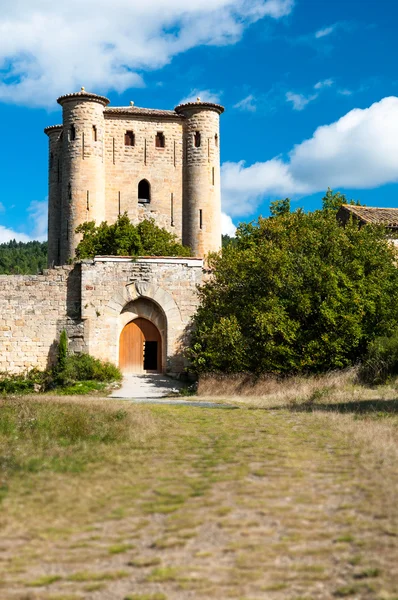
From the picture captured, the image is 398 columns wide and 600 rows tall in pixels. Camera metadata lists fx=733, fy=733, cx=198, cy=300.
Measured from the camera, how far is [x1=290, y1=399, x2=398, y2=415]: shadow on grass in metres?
14.1

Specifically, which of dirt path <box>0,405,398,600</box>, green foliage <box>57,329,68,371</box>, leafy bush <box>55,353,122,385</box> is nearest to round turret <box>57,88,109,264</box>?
green foliage <box>57,329,68,371</box>

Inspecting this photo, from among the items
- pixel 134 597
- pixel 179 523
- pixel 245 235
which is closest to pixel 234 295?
pixel 245 235

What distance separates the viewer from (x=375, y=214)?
31719 mm

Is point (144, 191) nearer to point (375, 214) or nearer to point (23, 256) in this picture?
point (375, 214)

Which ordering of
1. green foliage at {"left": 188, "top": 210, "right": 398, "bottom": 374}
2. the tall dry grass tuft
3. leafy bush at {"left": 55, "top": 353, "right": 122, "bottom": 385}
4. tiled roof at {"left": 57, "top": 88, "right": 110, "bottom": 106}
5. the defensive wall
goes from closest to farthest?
1. the tall dry grass tuft
2. green foliage at {"left": 188, "top": 210, "right": 398, "bottom": 374}
3. leafy bush at {"left": 55, "top": 353, "right": 122, "bottom": 385}
4. the defensive wall
5. tiled roof at {"left": 57, "top": 88, "right": 110, "bottom": 106}

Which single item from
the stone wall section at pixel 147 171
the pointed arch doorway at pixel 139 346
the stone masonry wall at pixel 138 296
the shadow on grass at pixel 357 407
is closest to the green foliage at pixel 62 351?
the stone masonry wall at pixel 138 296

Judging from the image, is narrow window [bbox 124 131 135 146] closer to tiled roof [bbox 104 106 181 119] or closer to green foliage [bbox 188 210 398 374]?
tiled roof [bbox 104 106 181 119]

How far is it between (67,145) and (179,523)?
3801 centimetres

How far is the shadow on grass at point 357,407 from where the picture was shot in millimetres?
14080

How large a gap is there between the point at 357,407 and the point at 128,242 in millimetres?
20934

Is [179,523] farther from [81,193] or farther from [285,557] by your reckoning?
[81,193]

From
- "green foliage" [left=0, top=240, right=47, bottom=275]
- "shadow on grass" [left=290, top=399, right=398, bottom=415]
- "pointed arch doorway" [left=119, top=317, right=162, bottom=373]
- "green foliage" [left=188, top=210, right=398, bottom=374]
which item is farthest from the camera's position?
"green foliage" [left=0, top=240, right=47, bottom=275]

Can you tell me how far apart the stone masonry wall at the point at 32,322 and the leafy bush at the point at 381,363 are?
11.1 meters

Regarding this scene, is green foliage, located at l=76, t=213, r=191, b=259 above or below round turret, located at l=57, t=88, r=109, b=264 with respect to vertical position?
below
